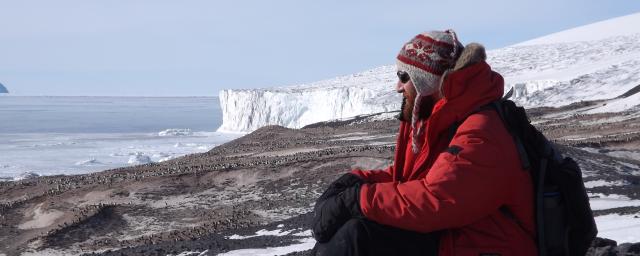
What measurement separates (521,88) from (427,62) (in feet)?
107

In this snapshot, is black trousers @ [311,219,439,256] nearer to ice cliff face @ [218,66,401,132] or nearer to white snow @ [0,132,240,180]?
white snow @ [0,132,240,180]

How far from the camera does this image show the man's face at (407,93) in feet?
9.37

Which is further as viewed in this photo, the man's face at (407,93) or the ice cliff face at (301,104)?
the ice cliff face at (301,104)

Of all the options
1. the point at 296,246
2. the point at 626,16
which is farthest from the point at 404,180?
the point at 626,16

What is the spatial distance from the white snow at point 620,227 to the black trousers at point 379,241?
319cm

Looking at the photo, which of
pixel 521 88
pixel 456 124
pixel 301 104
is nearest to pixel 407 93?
pixel 456 124

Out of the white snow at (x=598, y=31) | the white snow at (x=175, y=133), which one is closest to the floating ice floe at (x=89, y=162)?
the white snow at (x=175, y=133)

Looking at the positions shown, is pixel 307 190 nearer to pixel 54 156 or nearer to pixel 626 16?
pixel 54 156

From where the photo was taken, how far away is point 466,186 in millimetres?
2453

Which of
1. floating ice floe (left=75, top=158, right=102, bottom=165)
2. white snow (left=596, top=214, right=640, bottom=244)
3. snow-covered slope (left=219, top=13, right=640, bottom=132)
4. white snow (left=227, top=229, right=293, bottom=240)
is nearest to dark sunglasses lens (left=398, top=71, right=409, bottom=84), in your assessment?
white snow (left=596, top=214, right=640, bottom=244)

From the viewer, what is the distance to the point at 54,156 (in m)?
32.8

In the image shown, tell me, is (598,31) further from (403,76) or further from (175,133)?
(403,76)

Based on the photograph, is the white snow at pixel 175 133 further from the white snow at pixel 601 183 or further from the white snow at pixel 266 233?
the white snow at pixel 266 233

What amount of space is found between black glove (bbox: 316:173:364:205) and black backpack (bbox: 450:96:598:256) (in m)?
0.46
